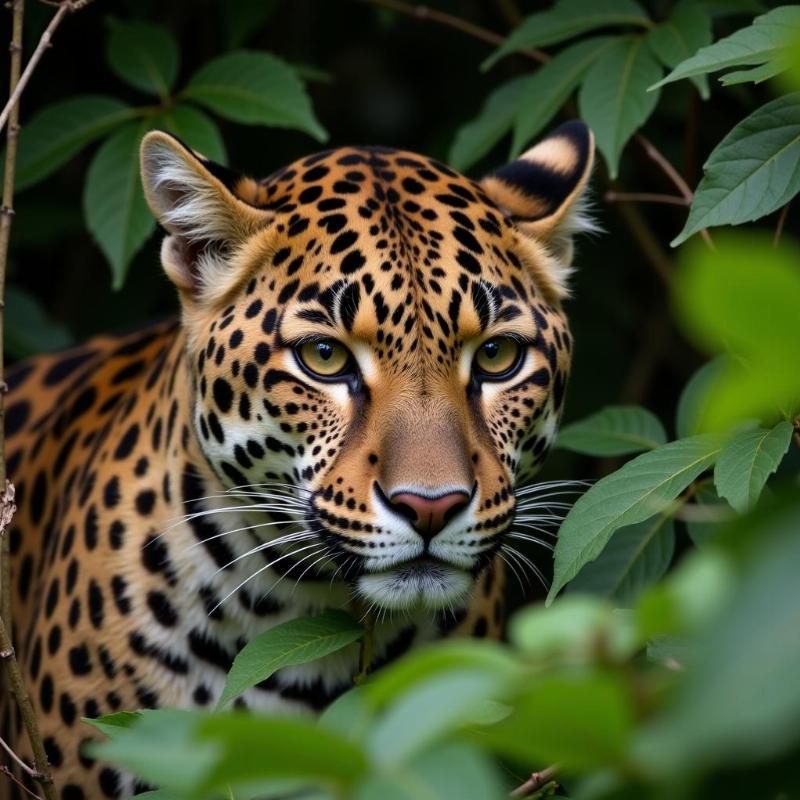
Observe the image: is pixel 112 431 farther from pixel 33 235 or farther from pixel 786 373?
pixel 786 373

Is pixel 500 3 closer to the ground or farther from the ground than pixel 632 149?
farther from the ground

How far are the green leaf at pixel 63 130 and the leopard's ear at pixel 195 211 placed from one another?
0.96m

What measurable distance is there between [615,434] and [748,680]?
9.08ft

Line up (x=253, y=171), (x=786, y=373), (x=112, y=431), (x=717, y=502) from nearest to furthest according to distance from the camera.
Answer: (x=786, y=373) → (x=717, y=502) → (x=112, y=431) → (x=253, y=171)

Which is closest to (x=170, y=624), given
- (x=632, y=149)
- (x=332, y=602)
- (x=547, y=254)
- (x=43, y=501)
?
(x=332, y=602)

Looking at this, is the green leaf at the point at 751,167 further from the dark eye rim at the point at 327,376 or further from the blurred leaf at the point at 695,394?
the dark eye rim at the point at 327,376

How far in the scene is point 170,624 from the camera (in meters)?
3.34

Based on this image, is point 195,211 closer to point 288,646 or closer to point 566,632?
point 288,646

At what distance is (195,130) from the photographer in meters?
4.01

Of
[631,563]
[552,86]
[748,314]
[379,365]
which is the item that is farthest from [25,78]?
[748,314]

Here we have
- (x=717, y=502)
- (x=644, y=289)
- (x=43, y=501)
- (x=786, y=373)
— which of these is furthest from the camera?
(x=644, y=289)

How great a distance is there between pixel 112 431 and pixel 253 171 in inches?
96.0

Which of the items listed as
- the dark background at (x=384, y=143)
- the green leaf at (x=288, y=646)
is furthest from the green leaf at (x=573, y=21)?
the green leaf at (x=288, y=646)

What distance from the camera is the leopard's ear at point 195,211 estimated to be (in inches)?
127
